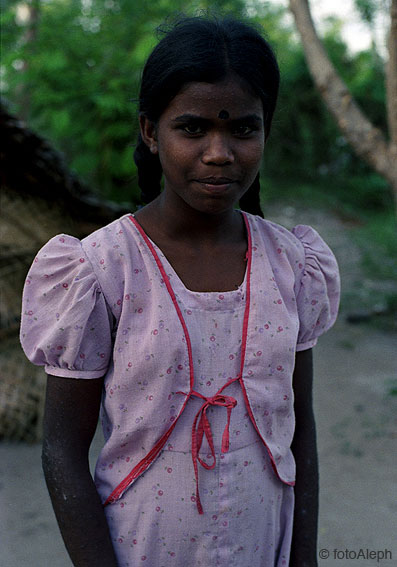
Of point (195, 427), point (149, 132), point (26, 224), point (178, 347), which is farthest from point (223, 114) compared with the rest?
point (26, 224)

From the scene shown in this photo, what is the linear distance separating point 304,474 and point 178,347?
1.63 feet

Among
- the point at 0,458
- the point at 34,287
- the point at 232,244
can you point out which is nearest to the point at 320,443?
the point at 0,458

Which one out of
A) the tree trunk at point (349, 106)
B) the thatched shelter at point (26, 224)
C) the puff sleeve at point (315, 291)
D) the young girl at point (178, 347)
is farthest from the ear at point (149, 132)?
the tree trunk at point (349, 106)

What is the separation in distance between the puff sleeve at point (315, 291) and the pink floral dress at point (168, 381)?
86 millimetres

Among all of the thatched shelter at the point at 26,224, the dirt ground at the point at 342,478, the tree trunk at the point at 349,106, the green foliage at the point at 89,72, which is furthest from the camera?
the green foliage at the point at 89,72

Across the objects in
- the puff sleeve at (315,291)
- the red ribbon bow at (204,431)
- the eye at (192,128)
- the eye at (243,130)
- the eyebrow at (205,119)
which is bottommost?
the red ribbon bow at (204,431)

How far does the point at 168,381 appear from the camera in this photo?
120 cm

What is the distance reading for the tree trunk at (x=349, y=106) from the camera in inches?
178

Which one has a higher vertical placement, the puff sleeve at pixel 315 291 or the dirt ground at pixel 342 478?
the puff sleeve at pixel 315 291

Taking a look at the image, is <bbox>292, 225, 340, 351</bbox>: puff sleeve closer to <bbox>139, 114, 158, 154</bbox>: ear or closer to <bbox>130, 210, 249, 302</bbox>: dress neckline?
<bbox>130, 210, 249, 302</bbox>: dress neckline

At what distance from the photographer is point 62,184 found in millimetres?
3295

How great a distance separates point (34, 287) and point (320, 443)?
282 cm

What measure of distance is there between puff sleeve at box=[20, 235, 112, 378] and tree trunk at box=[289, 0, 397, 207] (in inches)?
147

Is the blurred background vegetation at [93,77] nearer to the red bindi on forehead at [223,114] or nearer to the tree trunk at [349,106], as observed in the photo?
the tree trunk at [349,106]
